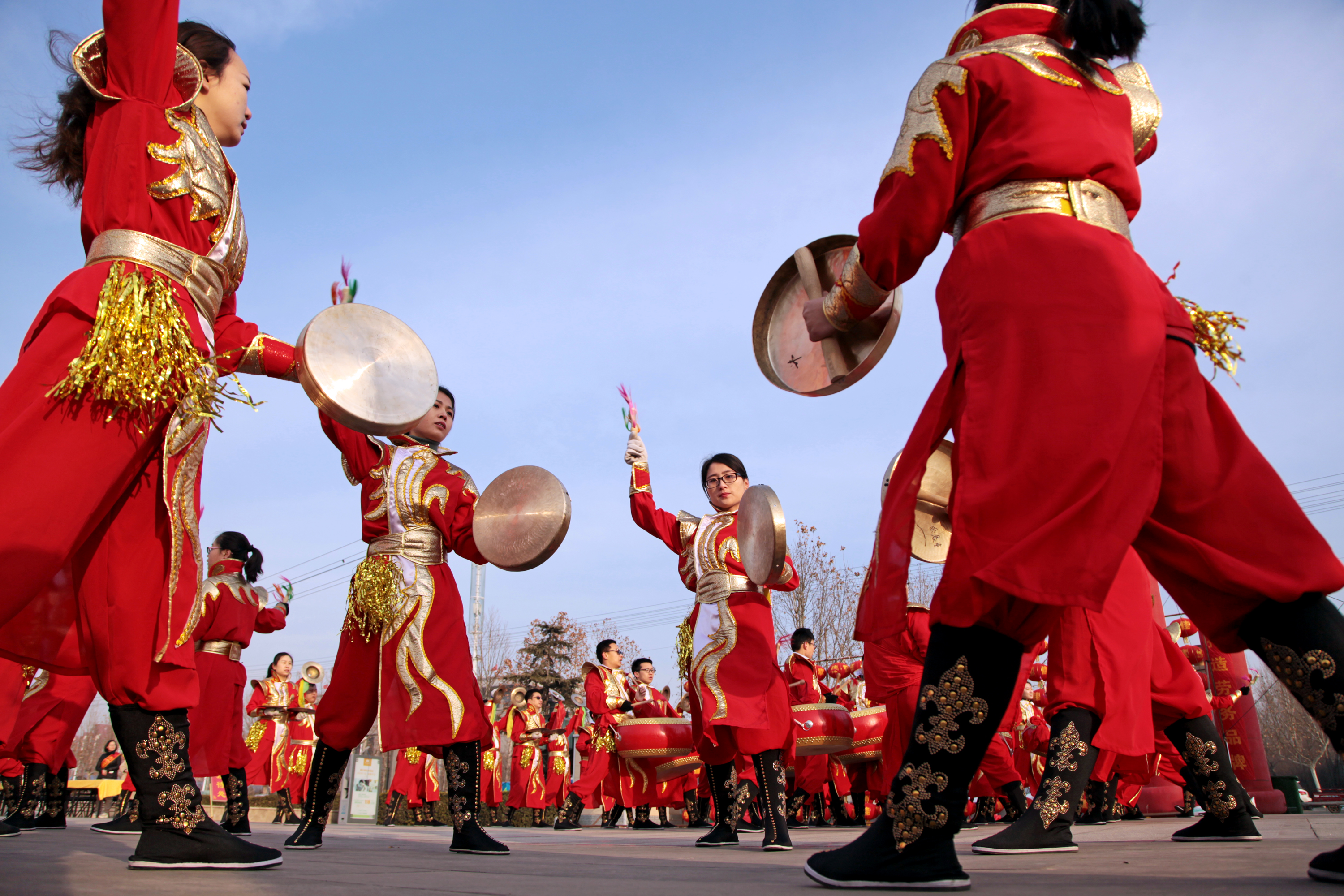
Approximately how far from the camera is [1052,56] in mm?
2316

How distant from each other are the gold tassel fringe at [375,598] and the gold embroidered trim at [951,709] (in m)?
3.16

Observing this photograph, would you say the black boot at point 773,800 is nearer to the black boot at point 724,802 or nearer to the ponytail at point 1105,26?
the black boot at point 724,802

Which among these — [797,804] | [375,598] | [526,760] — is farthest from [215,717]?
[526,760]

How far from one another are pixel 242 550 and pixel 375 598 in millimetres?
3577

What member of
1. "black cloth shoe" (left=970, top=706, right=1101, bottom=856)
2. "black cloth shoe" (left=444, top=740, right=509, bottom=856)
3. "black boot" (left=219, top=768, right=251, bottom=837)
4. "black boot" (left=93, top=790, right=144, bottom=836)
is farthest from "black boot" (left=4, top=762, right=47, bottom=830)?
"black cloth shoe" (left=970, top=706, right=1101, bottom=856)

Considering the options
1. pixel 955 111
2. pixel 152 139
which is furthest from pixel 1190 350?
pixel 152 139

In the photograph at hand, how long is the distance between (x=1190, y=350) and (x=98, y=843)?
4.50 m

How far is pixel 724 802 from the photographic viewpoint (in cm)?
566

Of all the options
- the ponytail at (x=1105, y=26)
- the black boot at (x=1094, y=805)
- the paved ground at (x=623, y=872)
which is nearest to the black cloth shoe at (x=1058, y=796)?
the paved ground at (x=623, y=872)

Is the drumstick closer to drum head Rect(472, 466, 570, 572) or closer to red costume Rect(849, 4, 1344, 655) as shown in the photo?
red costume Rect(849, 4, 1344, 655)

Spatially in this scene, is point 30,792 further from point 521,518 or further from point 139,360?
point 139,360

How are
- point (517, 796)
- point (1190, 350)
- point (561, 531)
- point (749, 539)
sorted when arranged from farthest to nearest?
point (517, 796)
point (749, 539)
point (561, 531)
point (1190, 350)

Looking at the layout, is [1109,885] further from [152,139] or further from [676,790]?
[676,790]

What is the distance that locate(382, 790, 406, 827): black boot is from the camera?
1473 cm
